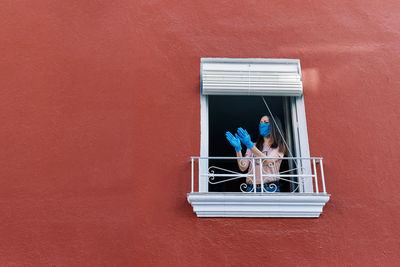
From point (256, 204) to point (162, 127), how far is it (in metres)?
1.25

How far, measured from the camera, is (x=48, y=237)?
3.75 m

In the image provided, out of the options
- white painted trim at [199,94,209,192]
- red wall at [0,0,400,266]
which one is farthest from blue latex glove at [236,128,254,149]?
red wall at [0,0,400,266]

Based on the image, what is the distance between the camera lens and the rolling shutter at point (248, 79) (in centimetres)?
432

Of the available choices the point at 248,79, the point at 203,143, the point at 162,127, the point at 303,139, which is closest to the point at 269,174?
the point at 303,139

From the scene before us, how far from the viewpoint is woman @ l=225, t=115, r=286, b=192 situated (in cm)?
415

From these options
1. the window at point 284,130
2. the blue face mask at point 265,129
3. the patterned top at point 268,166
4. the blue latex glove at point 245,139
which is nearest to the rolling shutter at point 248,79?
the window at point 284,130

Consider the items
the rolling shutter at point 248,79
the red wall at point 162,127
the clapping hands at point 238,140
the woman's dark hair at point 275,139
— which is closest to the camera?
the red wall at point 162,127

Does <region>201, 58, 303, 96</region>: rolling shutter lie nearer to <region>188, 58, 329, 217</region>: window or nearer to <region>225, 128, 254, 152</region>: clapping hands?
<region>188, 58, 329, 217</region>: window

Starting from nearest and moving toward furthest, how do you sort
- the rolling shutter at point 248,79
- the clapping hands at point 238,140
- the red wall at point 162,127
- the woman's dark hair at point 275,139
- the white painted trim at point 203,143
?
the red wall at point 162,127
the white painted trim at point 203,143
the clapping hands at point 238,140
the rolling shutter at point 248,79
the woman's dark hair at point 275,139

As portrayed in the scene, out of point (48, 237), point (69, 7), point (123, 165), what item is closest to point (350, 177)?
point (123, 165)

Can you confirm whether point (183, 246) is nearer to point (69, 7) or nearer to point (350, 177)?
point (350, 177)

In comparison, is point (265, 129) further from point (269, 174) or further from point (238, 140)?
point (269, 174)

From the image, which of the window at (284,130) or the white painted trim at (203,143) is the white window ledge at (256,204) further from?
the white painted trim at (203,143)

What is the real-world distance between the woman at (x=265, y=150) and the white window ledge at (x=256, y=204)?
0.29 meters
